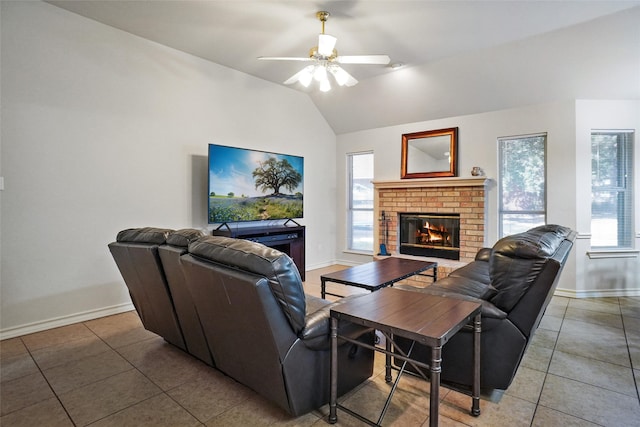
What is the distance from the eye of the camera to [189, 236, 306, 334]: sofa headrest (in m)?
1.54

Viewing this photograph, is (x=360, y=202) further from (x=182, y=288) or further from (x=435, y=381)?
(x=435, y=381)

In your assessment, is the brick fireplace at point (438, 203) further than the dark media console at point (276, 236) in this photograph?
Yes

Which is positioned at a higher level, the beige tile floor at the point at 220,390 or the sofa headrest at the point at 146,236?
the sofa headrest at the point at 146,236

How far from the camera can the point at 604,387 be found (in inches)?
83.0

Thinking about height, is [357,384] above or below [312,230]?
below

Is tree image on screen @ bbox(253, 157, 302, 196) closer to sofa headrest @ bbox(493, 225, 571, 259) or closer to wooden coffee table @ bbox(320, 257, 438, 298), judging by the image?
wooden coffee table @ bbox(320, 257, 438, 298)

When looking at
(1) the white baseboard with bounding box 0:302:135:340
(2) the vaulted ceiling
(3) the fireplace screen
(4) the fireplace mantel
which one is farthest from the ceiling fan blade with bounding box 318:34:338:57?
(1) the white baseboard with bounding box 0:302:135:340

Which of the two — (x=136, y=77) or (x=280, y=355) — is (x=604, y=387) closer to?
(x=280, y=355)

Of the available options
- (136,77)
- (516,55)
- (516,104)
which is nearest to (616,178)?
(516,104)

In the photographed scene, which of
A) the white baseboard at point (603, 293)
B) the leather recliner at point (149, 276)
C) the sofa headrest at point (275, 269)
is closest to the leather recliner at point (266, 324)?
the sofa headrest at point (275, 269)

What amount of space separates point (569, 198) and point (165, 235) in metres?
4.46

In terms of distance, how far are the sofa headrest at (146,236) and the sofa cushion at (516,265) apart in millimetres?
2053

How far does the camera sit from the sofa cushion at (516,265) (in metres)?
1.79

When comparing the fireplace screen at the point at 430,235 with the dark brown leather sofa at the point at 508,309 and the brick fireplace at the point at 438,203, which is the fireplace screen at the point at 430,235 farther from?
the dark brown leather sofa at the point at 508,309
